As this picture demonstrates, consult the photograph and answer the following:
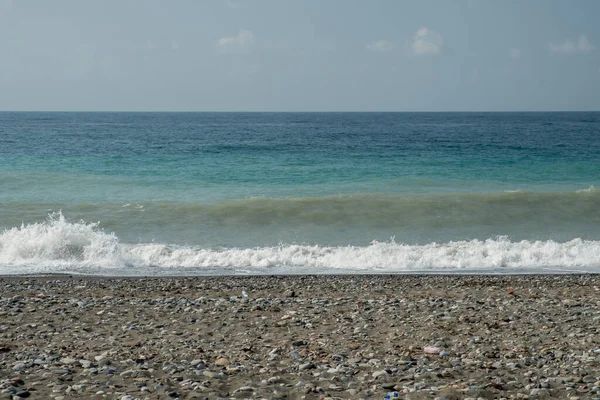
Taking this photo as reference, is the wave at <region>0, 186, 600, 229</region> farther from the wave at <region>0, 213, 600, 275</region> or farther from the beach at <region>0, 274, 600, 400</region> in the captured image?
the beach at <region>0, 274, 600, 400</region>

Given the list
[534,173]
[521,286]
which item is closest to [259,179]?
[534,173]

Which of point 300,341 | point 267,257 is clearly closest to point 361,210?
point 267,257

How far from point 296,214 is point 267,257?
5394 millimetres

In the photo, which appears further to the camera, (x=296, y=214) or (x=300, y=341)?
(x=296, y=214)

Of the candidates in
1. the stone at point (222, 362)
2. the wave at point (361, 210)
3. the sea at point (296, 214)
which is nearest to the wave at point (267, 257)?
the sea at point (296, 214)

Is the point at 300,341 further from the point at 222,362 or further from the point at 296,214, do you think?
the point at 296,214

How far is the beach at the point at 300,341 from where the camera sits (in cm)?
597

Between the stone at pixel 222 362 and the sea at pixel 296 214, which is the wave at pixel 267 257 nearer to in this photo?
the sea at pixel 296 214

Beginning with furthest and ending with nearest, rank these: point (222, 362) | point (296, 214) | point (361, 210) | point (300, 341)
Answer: point (361, 210), point (296, 214), point (300, 341), point (222, 362)

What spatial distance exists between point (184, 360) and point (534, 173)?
2726 centimetres

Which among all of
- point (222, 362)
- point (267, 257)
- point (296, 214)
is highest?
point (296, 214)

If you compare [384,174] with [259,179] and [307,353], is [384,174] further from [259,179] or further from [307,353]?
[307,353]

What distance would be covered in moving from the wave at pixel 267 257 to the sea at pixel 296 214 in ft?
0.11

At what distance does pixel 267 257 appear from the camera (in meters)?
14.7
